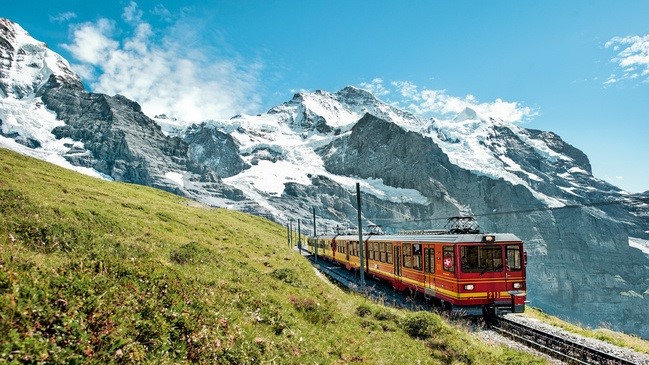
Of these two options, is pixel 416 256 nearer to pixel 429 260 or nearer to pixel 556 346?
pixel 429 260

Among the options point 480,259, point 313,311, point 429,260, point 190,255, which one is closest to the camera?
point 313,311

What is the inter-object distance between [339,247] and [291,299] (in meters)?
36.7

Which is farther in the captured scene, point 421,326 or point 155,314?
point 421,326

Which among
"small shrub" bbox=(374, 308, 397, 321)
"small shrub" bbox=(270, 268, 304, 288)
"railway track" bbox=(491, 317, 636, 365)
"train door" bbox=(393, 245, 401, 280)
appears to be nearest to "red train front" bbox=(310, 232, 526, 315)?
"railway track" bbox=(491, 317, 636, 365)

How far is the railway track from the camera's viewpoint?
1436 cm

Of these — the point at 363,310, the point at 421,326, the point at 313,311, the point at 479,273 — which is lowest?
the point at 363,310

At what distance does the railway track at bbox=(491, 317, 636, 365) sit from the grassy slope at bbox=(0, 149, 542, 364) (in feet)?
9.55

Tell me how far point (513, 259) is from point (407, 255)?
25.1ft

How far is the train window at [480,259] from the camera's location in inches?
804

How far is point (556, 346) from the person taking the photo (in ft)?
53.3

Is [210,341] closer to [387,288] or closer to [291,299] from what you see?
[291,299]

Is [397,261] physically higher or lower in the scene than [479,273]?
lower

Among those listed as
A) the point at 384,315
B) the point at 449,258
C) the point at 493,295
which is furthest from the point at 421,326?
the point at 493,295

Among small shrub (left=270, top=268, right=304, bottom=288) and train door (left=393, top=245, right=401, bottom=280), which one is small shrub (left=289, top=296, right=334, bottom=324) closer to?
small shrub (left=270, top=268, right=304, bottom=288)
